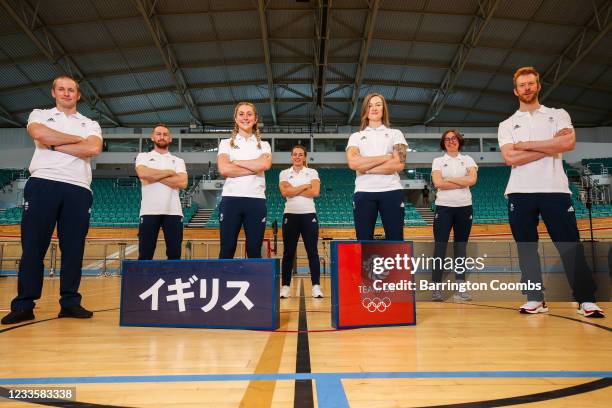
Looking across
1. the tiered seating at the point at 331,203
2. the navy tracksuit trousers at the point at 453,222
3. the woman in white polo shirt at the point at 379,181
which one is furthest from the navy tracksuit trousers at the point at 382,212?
the tiered seating at the point at 331,203

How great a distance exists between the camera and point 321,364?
5.15 feet

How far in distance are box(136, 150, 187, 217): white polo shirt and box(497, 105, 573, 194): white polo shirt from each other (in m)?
2.60

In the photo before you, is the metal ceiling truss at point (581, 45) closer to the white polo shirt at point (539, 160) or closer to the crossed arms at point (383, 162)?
the white polo shirt at point (539, 160)

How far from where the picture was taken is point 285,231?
418cm

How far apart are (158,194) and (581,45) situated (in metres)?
14.3

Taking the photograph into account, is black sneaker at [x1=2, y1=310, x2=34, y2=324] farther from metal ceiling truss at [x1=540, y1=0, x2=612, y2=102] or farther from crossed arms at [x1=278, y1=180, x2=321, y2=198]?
metal ceiling truss at [x1=540, y1=0, x2=612, y2=102]

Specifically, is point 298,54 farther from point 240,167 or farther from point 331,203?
point 240,167

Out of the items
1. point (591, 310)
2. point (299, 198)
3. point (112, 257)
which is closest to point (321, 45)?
point (112, 257)

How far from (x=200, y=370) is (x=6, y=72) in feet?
55.9

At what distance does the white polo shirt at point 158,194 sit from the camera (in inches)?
133

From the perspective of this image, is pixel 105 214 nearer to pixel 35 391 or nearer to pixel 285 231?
pixel 285 231

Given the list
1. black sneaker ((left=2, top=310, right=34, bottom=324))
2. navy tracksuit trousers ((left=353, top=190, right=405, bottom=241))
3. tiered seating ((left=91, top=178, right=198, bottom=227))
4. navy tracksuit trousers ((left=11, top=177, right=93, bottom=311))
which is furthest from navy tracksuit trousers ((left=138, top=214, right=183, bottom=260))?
tiered seating ((left=91, top=178, right=198, bottom=227))

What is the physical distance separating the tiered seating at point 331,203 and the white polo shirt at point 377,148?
36.2 ft

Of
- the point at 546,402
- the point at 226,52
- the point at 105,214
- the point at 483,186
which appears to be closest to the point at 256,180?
the point at 546,402
